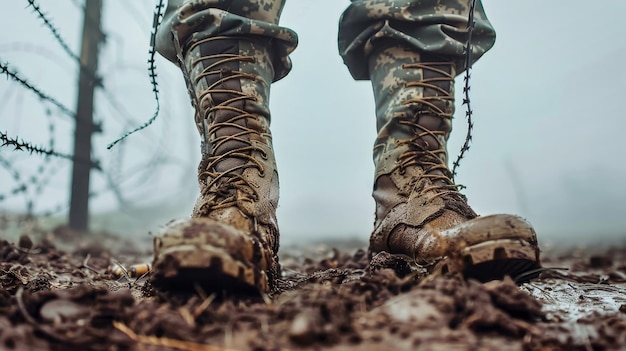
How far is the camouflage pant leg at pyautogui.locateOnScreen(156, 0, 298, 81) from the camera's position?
144 cm

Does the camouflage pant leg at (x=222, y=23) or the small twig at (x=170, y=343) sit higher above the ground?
the camouflage pant leg at (x=222, y=23)

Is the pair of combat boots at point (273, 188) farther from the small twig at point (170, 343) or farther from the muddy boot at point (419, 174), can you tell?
the small twig at point (170, 343)

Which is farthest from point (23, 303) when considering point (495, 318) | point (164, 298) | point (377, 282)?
point (495, 318)

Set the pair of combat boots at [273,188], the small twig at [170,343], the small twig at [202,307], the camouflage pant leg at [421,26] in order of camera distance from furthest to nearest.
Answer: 1. the camouflage pant leg at [421,26]
2. the pair of combat boots at [273,188]
3. the small twig at [202,307]
4. the small twig at [170,343]

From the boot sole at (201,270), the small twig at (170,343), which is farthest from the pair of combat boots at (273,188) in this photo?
the small twig at (170,343)

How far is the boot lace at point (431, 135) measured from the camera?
149 cm

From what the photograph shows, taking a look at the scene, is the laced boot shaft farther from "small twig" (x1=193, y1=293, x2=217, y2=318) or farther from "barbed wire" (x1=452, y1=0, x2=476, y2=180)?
"small twig" (x1=193, y1=293, x2=217, y2=318)

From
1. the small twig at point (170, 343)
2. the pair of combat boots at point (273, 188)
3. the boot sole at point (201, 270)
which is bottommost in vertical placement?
the small twig at point (170, 343)

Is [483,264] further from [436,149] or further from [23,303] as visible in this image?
[23,303]

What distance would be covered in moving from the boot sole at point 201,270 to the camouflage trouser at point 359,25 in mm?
712

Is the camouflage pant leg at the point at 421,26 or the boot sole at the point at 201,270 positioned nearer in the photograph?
the boot sole at the point at 201,270

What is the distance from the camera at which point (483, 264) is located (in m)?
1.13

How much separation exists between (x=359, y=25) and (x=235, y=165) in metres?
0.67

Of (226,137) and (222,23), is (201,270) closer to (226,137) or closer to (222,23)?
(226,137)
